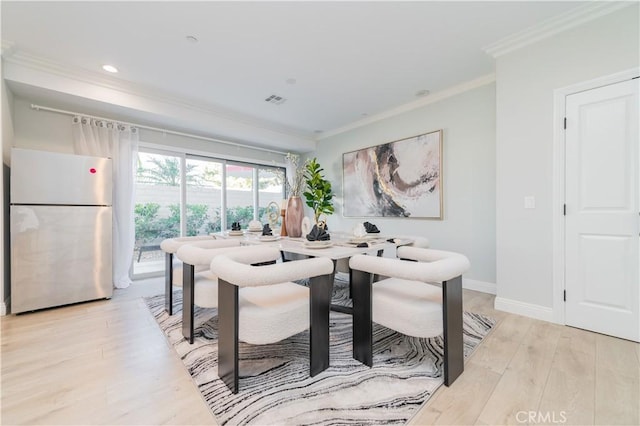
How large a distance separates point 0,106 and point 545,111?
4927 millimetres

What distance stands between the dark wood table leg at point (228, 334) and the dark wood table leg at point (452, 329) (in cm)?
113

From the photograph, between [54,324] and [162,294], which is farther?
[162,294]

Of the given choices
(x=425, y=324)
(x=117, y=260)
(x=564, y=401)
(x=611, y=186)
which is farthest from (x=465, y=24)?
(x=117, y=260)

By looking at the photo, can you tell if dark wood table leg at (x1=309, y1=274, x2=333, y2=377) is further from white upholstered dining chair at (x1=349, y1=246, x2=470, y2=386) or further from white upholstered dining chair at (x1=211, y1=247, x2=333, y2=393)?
white upholstered dining chair at (x1=349, y1=246, x2=470, y2=386)

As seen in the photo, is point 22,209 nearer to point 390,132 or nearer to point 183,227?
point 183,227

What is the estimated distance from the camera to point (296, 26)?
212 cm

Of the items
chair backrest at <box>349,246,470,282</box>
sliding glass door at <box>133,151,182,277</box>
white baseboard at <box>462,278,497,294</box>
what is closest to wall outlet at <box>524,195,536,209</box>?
white baseboard at <box>462,278,497,294</box>

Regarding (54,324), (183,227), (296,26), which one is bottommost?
(54,324)

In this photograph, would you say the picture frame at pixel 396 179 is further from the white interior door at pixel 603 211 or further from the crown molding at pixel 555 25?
the white interior door at pixel 603 211

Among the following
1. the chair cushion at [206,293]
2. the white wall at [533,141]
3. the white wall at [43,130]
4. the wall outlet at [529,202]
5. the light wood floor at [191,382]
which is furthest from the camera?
the white wall at [43,130]

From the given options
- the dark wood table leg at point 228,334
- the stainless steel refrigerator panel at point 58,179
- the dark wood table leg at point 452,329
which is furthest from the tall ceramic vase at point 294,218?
the stainless steel refrigerator panel at point 58,179

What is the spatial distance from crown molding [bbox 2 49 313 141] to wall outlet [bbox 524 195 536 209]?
374 cm

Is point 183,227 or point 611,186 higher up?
point 611,186

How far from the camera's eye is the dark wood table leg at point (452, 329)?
1.41 m
